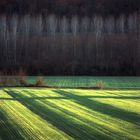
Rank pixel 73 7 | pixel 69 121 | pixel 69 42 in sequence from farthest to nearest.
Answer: pixel 73 7 → pixel 69 42 → pixel 69 121

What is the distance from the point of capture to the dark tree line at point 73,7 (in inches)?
3442

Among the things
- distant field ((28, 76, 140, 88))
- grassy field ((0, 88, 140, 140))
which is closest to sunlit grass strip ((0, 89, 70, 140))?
grassy field ((0, 88, 140, 140))

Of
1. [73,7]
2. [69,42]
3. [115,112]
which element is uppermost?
[73,7]

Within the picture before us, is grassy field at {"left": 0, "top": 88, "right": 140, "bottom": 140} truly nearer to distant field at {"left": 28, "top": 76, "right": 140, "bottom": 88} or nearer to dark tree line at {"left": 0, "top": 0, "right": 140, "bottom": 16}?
distant field at {"left": 28, "top": 76, "right": 140, "bottom": 88}

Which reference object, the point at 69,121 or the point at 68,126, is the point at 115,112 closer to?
the point at 69,121

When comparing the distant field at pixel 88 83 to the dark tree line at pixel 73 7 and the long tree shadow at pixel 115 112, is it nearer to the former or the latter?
the long tree shadow at pixel 115 112

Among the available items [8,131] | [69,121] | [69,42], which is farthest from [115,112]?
[69,42]

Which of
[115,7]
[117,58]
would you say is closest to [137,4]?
[115,7]

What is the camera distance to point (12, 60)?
77312mm

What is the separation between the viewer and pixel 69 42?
259 ft

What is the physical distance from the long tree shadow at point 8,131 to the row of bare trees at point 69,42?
56.3 meters

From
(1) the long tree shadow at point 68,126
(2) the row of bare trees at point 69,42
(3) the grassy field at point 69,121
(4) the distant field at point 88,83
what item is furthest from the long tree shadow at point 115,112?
(2) the row of bare trees at point 69,42

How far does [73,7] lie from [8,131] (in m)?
80.1

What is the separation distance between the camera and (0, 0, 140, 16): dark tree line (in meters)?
87.4
